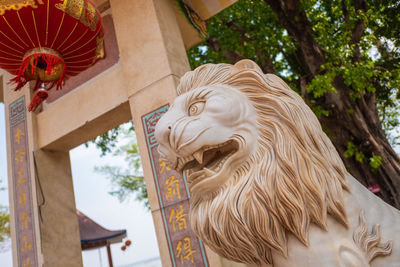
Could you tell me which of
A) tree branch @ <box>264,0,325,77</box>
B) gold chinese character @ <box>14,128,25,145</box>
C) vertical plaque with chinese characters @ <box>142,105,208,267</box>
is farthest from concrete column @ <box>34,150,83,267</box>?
tree branch @ <box>264,0,325,77</box>

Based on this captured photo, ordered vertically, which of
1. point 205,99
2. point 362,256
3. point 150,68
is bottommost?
point 362,256

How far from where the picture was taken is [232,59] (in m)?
6.04

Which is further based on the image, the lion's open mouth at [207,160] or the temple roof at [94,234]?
the temple roof at [94,234]

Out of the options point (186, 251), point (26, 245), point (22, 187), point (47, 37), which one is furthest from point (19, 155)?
point (186, 251)

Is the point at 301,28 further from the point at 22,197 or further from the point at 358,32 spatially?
the point at 22,197

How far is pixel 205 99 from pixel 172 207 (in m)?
1.85

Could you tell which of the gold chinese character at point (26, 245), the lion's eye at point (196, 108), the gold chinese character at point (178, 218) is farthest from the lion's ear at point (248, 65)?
the gold chinese character at point (26, 245)

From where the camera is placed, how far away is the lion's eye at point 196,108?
4.38 ft

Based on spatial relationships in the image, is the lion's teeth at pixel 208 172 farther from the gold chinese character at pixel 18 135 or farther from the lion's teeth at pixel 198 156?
the gold chinese character at pixel 18 135

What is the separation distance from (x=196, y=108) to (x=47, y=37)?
6.31 ft

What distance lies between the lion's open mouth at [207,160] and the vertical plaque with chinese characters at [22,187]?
3401mm

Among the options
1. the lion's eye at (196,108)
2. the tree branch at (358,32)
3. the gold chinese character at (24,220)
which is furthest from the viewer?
the tree branch at (358,32)

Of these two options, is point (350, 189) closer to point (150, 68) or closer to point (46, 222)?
point (150, 68)

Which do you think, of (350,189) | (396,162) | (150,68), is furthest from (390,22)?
(350,189)
